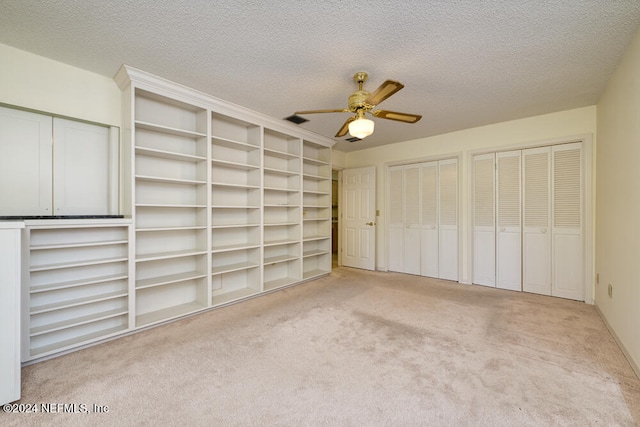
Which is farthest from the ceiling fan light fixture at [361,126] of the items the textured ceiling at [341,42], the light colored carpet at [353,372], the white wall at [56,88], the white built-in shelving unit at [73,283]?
the white wall at [56,88]

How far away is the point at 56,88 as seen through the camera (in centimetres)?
232

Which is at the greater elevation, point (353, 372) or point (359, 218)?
point (359, 218)

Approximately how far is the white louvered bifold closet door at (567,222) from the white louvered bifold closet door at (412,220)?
5.90 feet

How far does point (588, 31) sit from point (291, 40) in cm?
215

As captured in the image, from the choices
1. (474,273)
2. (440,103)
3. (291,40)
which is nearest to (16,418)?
(291,40)

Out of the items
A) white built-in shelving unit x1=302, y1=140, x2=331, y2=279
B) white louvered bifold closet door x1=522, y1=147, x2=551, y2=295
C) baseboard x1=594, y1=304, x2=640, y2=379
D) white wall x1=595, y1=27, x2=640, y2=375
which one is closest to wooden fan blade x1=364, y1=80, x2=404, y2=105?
white wall x1=595, y1=27, x2=640, y2=375

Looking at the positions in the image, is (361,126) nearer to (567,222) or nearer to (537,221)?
(537,221)

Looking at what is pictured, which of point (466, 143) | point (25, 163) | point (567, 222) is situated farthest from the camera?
point (466, 143)

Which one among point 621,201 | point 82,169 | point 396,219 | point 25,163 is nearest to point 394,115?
point 621,201

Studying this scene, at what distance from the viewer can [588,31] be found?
6.27ft

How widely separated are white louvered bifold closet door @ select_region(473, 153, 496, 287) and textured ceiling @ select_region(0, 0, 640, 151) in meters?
1.20

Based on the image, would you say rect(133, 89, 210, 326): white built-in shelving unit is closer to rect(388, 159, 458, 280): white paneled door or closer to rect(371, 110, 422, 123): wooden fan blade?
rect(371, 110, 422, 123): wooden fan blade

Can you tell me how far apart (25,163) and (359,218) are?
4456 mm

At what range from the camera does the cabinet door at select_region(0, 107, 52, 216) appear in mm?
2135
